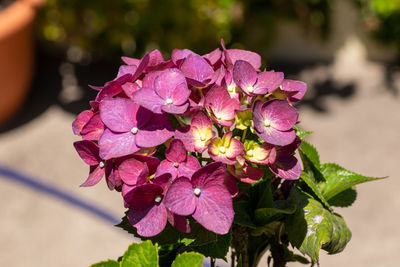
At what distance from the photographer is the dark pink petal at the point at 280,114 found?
28.3 inches

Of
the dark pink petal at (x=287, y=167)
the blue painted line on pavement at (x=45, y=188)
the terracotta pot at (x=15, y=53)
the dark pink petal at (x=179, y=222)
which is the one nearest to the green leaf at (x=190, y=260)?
the dark pink petal at (x=179, y=222)

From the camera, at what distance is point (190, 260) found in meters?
0.71

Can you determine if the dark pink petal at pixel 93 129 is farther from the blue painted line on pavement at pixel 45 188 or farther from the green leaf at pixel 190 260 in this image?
the blue painted line on pavement at pixel 45 188

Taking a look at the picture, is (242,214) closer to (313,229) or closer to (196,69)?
(313,229)

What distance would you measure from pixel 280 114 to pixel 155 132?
0.16 metres

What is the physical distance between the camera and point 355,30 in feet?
15.2

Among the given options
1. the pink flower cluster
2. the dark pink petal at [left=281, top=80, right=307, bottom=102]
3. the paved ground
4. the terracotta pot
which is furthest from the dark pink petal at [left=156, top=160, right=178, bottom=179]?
the terracotta pot

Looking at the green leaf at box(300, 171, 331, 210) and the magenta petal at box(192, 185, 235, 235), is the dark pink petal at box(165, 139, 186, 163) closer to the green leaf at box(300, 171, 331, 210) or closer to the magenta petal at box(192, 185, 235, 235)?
the magenta petal at box(192, 185, 235, 235)

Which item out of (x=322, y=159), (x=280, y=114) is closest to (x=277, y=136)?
(x=280, y=114)

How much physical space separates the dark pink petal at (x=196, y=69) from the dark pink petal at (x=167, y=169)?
13cm

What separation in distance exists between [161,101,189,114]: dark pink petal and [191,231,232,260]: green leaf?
7.3 inches

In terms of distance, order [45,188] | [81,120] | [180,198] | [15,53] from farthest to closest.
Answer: [15,53] < [45,188] < [81,120] < [180,198]

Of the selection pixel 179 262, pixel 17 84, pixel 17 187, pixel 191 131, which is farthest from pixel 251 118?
pixel 17 84

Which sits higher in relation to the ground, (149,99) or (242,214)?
(149,99)
